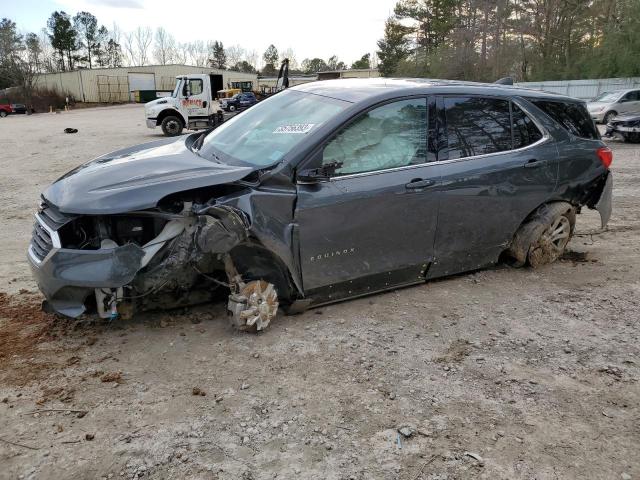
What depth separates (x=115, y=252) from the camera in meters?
3.34

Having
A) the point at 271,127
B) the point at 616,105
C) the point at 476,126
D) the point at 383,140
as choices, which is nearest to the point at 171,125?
the point at 616,105

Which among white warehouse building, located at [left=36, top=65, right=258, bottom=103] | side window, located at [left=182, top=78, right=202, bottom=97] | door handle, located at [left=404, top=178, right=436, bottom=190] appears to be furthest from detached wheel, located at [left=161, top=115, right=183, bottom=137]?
white warehouse building, located at [left=36, top=65, right=258, bottom=103]

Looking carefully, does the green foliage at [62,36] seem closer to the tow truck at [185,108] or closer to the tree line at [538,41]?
the tree line at [538,41]

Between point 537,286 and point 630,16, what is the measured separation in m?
35.8

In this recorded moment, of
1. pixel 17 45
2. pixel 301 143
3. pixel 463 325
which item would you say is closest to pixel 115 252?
pixel 301 143

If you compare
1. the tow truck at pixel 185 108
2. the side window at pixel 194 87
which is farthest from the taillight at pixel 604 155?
the side window at pixel 194 87

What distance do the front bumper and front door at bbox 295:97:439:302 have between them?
3.81ft

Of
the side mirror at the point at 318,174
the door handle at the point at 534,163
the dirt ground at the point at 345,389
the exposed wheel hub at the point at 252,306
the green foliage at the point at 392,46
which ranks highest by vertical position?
the green foliage at the point at 392,46

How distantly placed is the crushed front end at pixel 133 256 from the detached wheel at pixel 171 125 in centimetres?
1779

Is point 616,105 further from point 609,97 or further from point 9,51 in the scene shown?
point 9,51

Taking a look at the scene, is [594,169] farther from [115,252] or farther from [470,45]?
[470,45]

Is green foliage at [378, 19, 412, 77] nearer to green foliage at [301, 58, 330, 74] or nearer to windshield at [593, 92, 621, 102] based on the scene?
green foliage at [301, 58, 330, 74]

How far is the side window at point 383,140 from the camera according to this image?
386cm

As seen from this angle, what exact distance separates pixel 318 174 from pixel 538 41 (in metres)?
43.8
